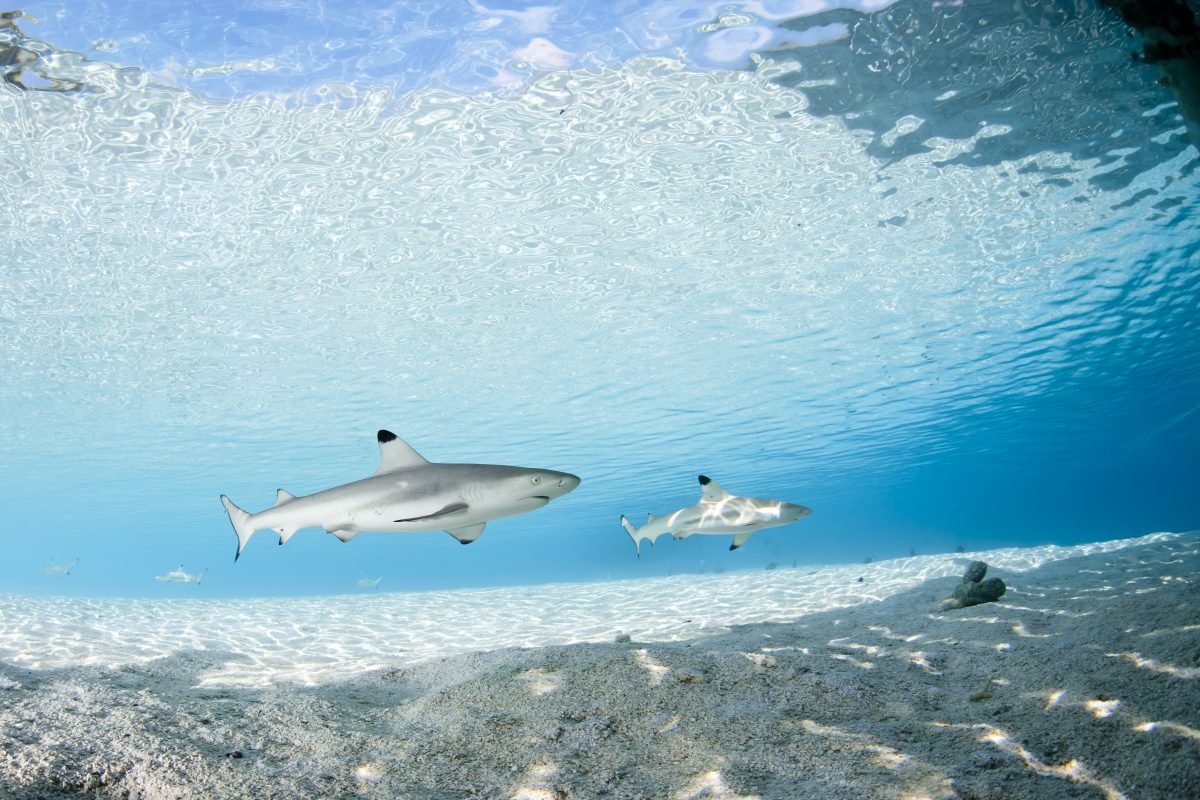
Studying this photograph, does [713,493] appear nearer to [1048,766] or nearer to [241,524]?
[1048,766]

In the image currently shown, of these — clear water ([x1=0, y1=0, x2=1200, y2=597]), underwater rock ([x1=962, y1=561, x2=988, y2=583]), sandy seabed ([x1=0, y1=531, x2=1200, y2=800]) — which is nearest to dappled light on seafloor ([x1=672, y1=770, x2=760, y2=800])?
sandy seabed ([x1=0, y1=531, x2=1200, y2=800])

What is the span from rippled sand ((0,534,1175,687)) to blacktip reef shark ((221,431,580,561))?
293 centimetres

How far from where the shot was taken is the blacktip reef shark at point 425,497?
4.00m

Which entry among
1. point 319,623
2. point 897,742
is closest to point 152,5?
point 897,742

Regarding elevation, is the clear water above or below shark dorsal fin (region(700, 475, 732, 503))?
above

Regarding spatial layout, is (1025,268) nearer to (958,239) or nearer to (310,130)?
(958,239)

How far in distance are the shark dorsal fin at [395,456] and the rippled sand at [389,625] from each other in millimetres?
3272

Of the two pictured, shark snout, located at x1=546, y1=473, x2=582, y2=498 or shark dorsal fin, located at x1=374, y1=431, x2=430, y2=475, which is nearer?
shark snout, located at x1=546, y1=473, x2=582, y2=498

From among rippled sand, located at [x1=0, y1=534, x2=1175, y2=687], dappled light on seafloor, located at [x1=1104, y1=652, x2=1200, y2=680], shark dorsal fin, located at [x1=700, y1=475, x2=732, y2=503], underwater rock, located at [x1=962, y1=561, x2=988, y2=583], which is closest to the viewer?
dappled light on seafloor, located at [x1=1104, y1=652, x2=1200, y2=680]

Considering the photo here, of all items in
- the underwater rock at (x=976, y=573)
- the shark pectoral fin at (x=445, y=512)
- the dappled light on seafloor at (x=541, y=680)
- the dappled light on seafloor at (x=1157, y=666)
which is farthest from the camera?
the underwater rock at (x=976, y=573)

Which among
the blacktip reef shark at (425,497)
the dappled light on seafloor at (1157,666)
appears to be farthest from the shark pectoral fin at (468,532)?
the dappled light on seafloor at (1157,666)

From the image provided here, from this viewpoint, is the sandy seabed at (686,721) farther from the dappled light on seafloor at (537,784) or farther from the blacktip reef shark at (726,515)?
the blacktip reef shark at (726,515)

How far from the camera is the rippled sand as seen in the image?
851 centimetres

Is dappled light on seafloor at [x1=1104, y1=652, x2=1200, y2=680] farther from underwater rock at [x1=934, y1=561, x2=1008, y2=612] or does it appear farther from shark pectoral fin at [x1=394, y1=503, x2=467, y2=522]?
shark pectoral fin at [x1=394, y1=503, x2=467, y2=522]
